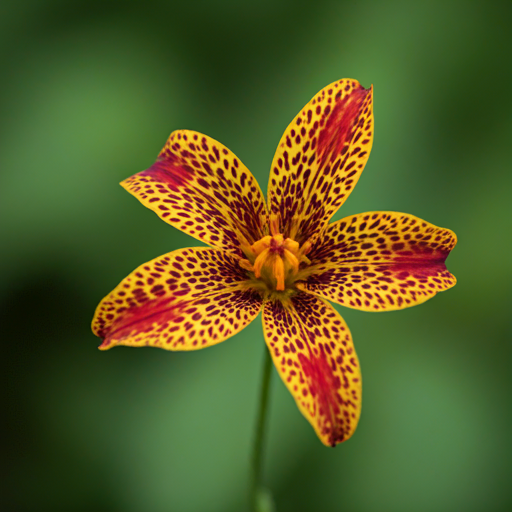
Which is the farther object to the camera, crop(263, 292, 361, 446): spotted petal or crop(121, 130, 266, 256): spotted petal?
crop(121, 130, 266, 256): spotted petal

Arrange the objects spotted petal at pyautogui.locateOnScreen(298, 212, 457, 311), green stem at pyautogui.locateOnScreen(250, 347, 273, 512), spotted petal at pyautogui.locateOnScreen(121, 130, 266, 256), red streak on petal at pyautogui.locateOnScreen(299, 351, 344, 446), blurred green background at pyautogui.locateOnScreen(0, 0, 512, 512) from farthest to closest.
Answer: blurred green background at pyautogui.locateOnScreen(0, 0, 512, 512)
green stem at pyautogui.locateOnScreen(250, 347, 273, 512)
spotted petal at pyautogui.locateOnScreen(121, 130, 266, 256)
spotted petal at pyautogui.locateOnScreen(298, 212, 457, 311)
red streak on petal at pyautogui.locateOnScreen(299, 351, 344, 446)

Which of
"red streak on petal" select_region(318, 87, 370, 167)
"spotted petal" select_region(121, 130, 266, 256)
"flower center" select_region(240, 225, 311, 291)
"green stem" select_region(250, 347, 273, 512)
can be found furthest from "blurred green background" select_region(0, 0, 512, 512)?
"red streak on petal" select_region(318, 87, 370, 167)

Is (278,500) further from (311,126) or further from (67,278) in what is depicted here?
(311,126)

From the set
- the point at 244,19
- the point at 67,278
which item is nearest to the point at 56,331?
the point at 67,278

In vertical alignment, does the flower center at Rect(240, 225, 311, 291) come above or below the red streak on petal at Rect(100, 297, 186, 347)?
above

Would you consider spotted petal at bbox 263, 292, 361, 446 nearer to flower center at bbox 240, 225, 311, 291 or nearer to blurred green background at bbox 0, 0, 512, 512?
flower center at bbox 240, 225, 311, 291

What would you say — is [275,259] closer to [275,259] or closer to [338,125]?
[275,259]

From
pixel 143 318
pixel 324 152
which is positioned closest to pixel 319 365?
pixel 143 318
